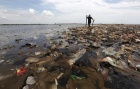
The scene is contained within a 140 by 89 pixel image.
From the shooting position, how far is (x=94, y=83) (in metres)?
5.72

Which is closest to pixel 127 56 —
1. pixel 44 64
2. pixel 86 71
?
pixel 86 71

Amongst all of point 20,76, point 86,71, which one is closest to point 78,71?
point 86,71

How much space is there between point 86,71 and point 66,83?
1544 mm

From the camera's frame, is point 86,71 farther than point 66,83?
Yes

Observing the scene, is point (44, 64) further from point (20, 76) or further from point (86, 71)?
point (86, 71)

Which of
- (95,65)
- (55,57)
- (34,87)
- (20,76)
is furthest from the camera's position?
(55,57)

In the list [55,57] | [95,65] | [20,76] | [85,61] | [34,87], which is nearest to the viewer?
[34,87]

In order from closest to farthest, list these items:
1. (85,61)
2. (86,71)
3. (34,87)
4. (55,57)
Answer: (34,87) < (86,71) < (85,61) < (55,57)

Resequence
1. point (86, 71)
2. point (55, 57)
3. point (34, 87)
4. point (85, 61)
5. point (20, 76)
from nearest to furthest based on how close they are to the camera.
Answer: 1. point (34, 87)
2. point (20, 76)
3. point (86, 71)
4. point (85, 61)
5. point (55, 57)

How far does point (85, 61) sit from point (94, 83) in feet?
8.20

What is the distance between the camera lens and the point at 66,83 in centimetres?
566

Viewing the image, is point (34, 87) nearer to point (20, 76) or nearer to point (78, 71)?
point (20, 76)

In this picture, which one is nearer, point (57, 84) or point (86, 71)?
point (57, 84)

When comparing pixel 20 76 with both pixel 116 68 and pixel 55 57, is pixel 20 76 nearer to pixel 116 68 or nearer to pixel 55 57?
pixel 55 57
